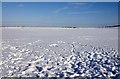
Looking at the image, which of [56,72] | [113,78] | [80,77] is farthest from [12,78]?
[113,78]

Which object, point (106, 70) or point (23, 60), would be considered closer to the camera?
point (106, 70)

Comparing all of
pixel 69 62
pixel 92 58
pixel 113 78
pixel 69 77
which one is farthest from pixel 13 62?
pixel 113 78

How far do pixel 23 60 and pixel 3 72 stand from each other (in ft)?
4.49

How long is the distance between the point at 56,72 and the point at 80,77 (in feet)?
2.41

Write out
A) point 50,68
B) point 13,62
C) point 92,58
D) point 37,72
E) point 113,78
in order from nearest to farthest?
point 113,78 → point 37,72 → point 50,68 → point 13,62 → point 92,58

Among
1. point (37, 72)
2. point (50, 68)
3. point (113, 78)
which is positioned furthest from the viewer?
point (50, 68)

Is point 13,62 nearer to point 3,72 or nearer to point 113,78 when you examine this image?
point 3,72

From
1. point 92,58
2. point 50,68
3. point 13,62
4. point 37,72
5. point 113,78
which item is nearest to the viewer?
point 113,78

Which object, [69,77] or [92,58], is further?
[92,58]

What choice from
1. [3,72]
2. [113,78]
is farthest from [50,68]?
[113,78]

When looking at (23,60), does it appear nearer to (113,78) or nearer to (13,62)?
(13,62)

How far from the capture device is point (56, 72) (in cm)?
514

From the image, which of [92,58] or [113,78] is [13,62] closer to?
[92,58]

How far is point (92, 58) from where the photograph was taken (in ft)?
22.3
